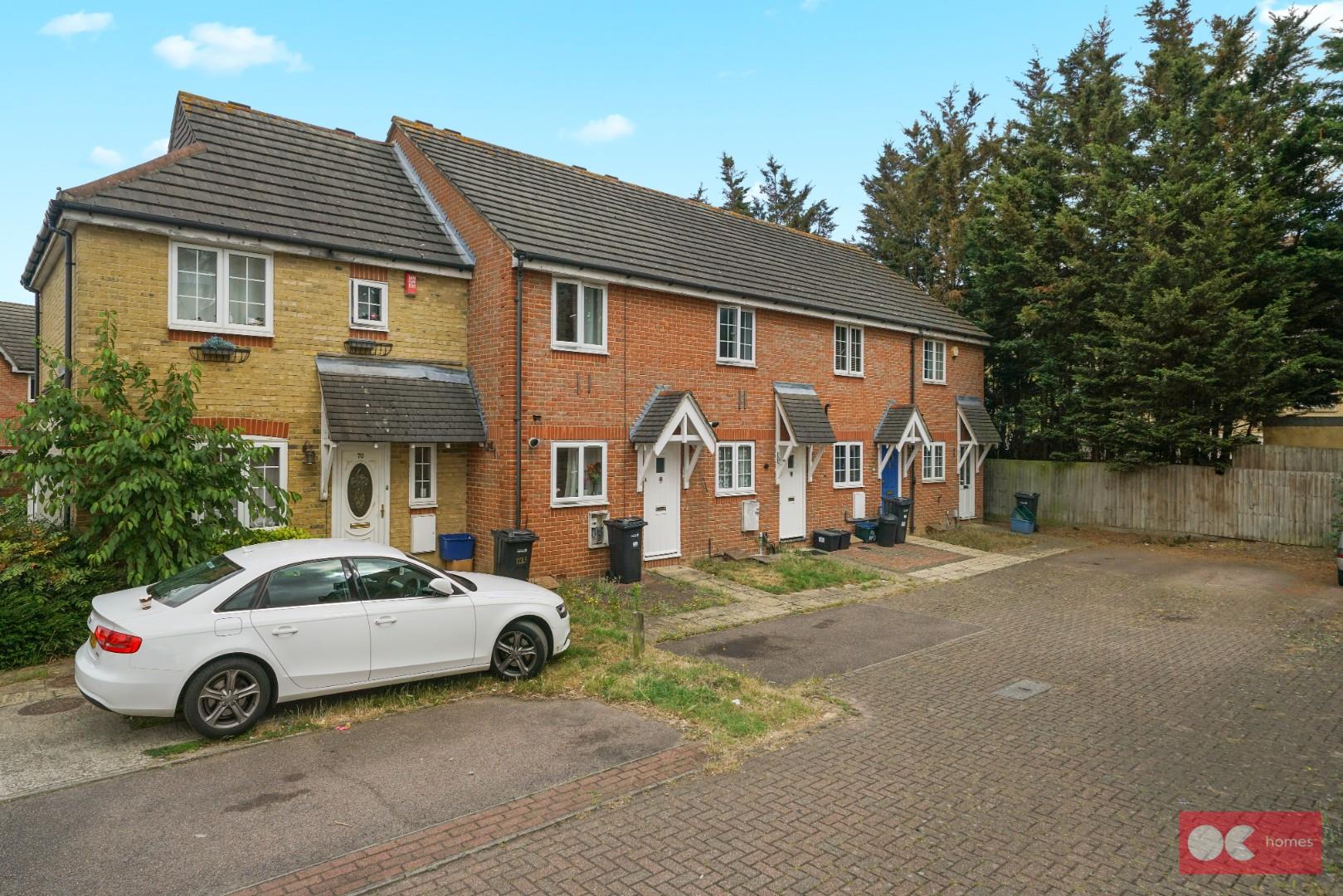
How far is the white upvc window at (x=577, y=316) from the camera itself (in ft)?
43.9

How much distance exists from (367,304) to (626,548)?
6.14 m

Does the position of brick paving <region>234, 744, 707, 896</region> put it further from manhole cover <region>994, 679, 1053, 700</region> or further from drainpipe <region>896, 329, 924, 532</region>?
drainpipe <region>896, 329, 924, 532</region>

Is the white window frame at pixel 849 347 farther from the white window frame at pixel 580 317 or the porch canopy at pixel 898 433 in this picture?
the white window frame at pixel 580 317

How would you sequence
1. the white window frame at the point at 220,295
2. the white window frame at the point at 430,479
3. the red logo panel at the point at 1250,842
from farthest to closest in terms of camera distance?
the white window frame at the point at 430,479 < the white window frame at the point at 220,295 < the red logo panel at the point at 1250,842

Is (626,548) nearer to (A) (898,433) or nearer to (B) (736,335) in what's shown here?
(B) (736,335)

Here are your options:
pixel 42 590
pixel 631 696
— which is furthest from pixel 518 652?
pixel 42 590

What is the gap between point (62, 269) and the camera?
1182cm

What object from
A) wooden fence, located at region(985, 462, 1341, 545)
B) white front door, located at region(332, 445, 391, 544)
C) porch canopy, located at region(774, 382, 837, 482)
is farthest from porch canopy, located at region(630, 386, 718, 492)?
wooden fence, located at region(985, 462, 1341, 545)

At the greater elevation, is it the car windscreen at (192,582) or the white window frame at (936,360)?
the white window frame at (936,360)

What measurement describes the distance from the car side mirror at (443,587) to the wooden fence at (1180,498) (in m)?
19.9

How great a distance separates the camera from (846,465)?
18.9 meters

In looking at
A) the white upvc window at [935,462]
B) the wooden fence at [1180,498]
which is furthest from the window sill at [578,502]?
the wooden fence at [1180,498]

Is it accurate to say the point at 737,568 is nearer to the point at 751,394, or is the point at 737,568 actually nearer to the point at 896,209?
the point at 751,394

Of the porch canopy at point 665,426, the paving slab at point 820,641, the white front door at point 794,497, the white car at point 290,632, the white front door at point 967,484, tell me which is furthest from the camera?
the white front door at point 967,484
